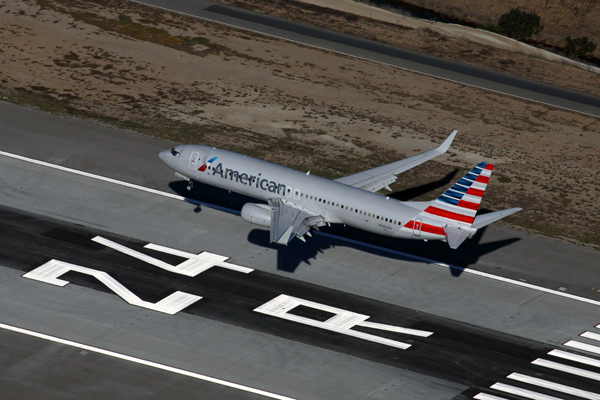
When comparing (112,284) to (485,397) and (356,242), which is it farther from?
(485,397)

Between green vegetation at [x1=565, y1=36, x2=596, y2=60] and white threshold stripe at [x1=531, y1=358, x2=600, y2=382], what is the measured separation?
69.3 m

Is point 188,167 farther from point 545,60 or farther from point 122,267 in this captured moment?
point 545,60

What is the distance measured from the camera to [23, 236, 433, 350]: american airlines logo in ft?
177

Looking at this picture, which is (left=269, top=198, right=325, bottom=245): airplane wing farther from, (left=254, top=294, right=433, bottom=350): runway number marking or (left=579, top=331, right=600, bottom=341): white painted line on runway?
(left=579, top=331, right=600, bottom=341): white painted line on runway

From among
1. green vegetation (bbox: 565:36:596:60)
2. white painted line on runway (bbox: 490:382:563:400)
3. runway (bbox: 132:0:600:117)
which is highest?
green vegetation (bbox: 565:36:596:60)

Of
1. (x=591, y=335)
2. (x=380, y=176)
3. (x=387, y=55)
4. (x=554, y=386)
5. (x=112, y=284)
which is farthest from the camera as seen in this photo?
(x=387, y=55)

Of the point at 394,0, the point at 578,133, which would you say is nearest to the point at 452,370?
the point at 578,133

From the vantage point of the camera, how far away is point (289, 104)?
86375 mm

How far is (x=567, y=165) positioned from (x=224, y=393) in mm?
Result: 48318

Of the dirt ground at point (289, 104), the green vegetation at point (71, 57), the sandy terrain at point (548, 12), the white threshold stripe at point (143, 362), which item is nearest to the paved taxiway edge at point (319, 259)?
the dirt ground at point (289, 104)

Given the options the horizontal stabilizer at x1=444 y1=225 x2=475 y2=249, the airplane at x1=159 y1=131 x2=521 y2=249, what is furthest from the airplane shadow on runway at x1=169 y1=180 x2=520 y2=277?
the horizontal stabilizer at x1=444 y1=225 x2=475 y2=249

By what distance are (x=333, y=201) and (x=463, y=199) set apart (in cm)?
1000

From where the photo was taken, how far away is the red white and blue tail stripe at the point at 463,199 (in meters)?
55.1

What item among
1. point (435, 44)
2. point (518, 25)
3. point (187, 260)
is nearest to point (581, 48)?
point (518, 25)
